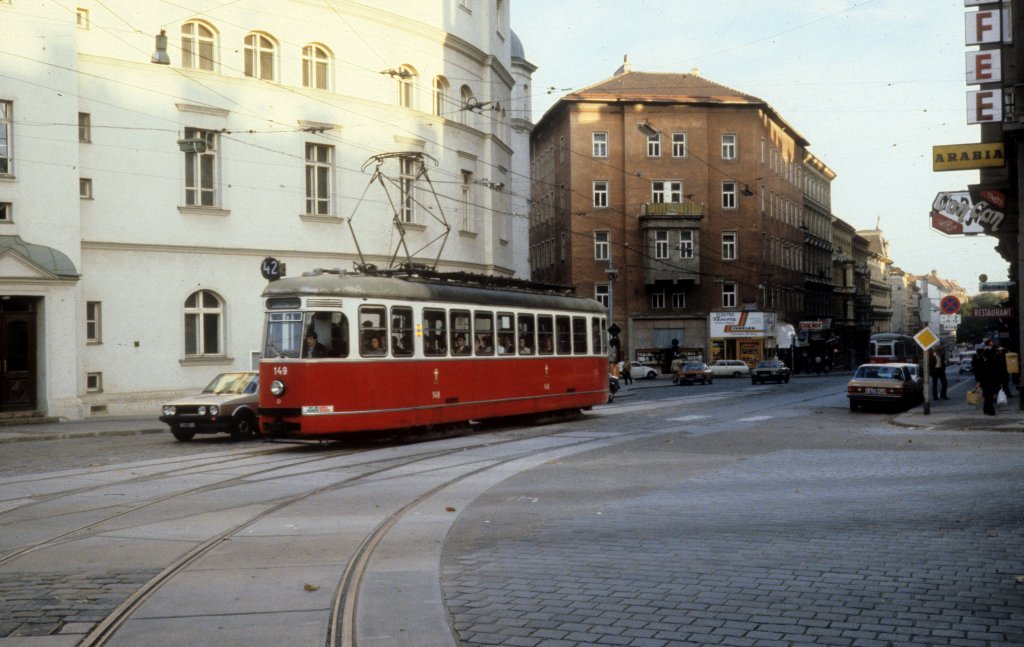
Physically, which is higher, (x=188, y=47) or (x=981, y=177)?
(x=188, y=47)

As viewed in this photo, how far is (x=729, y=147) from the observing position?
7025cm

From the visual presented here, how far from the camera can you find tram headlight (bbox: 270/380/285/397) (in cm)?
1733

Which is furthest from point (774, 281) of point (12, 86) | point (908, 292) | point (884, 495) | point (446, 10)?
point (908, 292)

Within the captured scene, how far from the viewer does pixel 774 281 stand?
75.8m

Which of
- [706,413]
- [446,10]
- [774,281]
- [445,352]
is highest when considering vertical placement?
[446,10]

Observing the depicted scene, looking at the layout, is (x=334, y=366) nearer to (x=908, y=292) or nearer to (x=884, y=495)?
(x=884, y=495)

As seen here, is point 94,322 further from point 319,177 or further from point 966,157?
point 966,157

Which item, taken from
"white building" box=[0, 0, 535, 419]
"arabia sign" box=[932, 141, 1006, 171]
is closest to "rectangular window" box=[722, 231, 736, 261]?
"white building" box=[0, 0, 535, 419]

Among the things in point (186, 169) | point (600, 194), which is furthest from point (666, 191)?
point (186, 169)

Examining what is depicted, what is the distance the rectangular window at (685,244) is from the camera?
67.4 m

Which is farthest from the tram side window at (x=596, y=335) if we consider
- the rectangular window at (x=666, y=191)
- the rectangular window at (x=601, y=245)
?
the rectangular window at (x=666, y=191)

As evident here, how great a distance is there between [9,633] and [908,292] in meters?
186

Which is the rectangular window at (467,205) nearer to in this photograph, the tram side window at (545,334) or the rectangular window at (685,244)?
the tram side window at (545,334)

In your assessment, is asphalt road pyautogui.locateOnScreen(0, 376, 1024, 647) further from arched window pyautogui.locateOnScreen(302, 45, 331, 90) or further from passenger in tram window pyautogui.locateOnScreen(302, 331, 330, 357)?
arched window pyautogui.locateOnScreen(302, 45, 331, 90)
